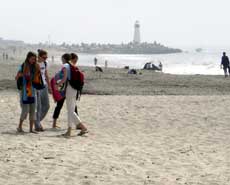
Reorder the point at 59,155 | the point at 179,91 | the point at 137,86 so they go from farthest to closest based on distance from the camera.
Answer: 1. the point at 137,86
2. the point at 179,91
3. the point at 59,155

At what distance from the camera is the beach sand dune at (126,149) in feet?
20.8

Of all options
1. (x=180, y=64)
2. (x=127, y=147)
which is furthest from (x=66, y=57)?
(x=180, y=64)

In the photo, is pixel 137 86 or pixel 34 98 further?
pixel 137 86

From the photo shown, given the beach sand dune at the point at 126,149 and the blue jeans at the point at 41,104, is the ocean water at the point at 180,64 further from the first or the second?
the blue jeans at the point at 41,104

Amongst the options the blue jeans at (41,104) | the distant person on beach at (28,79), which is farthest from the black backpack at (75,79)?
the blue jeans at (41,104)

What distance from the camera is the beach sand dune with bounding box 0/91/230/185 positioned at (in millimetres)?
6332

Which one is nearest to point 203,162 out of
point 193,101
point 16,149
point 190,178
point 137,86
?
point 190,178

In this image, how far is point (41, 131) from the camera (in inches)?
375

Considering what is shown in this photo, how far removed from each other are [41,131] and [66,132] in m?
0.52

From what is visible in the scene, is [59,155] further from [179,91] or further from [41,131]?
[179,91]

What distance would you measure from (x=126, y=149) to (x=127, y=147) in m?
0.20

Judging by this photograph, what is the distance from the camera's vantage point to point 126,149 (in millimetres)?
8094

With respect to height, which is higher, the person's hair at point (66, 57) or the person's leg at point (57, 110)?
the person's hair at point (66, 57)

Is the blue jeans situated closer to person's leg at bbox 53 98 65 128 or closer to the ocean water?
person's leg at bbox 53 98 65 128
